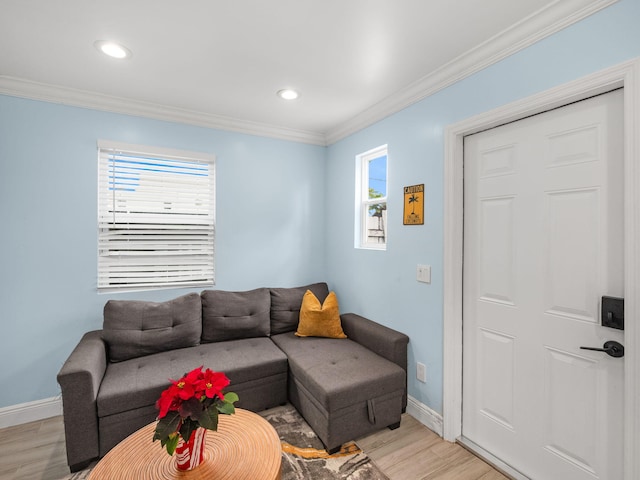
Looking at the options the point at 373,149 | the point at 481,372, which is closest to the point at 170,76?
the point at 373,149

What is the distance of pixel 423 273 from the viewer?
2309mm

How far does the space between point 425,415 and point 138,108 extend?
3.39 metres

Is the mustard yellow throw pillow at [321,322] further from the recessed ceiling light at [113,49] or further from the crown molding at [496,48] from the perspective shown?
the recessed ceiling light at [113,49]

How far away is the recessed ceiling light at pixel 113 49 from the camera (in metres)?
1.84

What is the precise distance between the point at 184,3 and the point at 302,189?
82.5 inches

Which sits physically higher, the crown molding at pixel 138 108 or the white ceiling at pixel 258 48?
the white ceiling at pixel 258 48

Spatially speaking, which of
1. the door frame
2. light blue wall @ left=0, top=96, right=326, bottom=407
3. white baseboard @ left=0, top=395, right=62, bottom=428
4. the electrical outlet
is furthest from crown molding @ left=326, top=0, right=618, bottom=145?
white baseboard @ left=0, top=395, right=62, bottom=428

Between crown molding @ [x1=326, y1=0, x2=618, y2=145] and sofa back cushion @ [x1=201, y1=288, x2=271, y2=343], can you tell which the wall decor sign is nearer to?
crown molding @ [x1=326, y1=0, x2=618, y2=145]

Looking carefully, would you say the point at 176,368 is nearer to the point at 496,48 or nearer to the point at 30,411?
the point at 30,411

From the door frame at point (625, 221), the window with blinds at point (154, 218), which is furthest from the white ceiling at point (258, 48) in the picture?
the window with blinds at point (154, 218)

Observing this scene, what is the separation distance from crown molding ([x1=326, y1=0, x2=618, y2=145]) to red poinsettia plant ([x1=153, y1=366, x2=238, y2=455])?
230 cm

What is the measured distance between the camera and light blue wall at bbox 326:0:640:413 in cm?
145

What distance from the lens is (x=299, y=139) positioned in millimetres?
3424

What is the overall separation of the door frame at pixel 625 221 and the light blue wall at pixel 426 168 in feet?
0.20
